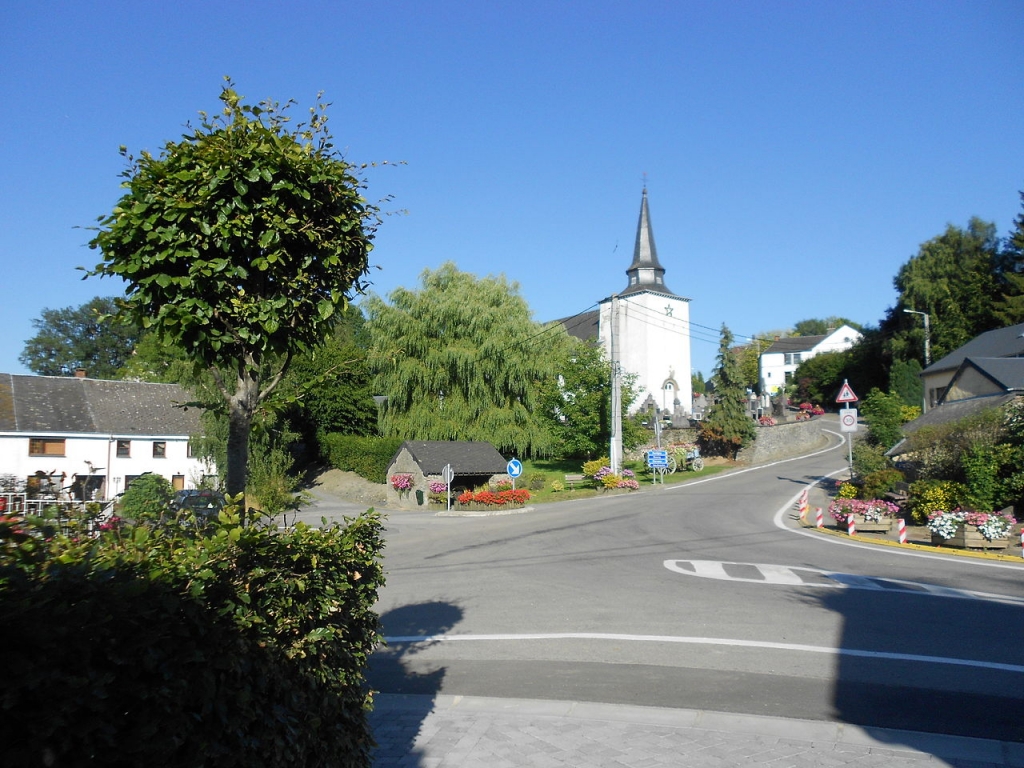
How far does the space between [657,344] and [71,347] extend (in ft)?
196

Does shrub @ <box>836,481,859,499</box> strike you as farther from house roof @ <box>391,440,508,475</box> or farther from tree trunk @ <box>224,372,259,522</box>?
tree trunk @ <box>224,372,259,522</box>

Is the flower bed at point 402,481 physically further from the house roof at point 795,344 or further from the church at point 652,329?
the house roof at point 795,344

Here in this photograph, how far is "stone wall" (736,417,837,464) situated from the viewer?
4428 cm

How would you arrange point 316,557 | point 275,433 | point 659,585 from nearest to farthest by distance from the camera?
point 316,557 → point 659,585 → point 275,433

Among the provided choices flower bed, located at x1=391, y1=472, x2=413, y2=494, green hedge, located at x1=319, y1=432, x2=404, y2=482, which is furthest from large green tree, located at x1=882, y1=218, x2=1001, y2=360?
flower bed, located at x1=391, y1=472, x2=413, y2=494

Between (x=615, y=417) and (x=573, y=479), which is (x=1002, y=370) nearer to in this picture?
(x=615, y=417)

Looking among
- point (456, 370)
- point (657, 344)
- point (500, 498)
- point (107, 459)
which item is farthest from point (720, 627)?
point (657, 344)

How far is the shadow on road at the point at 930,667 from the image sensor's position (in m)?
6.37

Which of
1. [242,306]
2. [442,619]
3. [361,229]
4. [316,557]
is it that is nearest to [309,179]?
[361,229]

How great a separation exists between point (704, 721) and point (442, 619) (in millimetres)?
5207

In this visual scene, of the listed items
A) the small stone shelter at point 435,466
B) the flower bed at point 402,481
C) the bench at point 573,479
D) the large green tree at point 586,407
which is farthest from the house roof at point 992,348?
the flower bed at point 402,481

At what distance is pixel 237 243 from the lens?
468 cm

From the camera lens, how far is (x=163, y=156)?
4.86 meters

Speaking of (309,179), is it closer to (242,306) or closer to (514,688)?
(242,306)
